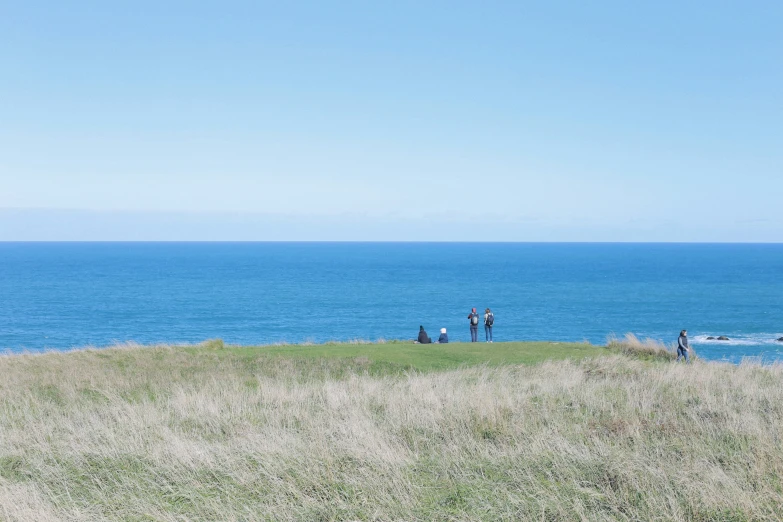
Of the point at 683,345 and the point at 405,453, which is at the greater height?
the point at 405,453

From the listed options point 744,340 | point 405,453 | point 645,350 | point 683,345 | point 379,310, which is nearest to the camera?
point 405,453

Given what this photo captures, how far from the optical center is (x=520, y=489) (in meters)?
7.88

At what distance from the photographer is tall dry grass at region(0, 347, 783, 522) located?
7520 mm

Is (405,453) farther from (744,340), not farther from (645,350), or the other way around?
(744,340)

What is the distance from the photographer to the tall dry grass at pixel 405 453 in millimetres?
7520

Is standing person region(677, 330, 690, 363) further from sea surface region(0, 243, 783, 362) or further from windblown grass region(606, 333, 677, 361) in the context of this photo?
sea surface region(0, 243, 783, 362)

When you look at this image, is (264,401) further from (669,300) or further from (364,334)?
(669,300)

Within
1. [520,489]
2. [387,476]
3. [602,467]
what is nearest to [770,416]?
[602,467]

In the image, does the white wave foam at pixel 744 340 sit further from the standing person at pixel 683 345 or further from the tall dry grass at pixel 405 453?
the tall dry grass at pixel 405 453

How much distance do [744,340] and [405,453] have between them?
156ft

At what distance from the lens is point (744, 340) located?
159ft

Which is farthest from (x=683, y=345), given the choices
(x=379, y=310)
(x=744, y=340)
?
(x=379, y=310)

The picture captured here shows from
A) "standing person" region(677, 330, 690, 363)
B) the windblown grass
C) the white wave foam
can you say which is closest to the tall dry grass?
"standing person" region(677, 330, 690, 363)

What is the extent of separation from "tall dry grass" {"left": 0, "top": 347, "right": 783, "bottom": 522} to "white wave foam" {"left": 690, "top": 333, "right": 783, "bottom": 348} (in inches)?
1379
